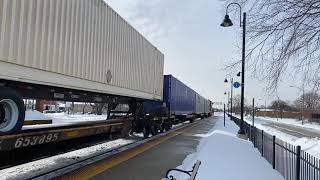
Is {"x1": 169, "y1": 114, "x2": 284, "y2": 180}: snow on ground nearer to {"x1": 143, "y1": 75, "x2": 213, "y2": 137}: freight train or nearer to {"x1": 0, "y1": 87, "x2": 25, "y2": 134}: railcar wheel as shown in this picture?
{"x1": 0, "y1": 87, "x2": 25, "y2": 134}: railcar wheel

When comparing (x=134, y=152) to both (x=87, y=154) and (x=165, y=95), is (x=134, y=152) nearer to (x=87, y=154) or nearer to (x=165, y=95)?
(x=87, y=154)

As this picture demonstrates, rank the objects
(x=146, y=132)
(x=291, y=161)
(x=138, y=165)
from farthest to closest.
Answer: (x=146, y=132) < (x=138, y=165) < (x=291, y=161)

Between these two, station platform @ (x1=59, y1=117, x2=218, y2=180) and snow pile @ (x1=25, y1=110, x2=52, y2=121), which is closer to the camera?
station platform @ (x1=59, y1=117, x2=218, y2=180)

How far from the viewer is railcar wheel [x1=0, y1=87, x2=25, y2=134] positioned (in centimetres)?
764

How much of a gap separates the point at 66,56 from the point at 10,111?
2.36 metres

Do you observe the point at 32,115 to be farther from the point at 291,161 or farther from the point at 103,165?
the point at 291,161

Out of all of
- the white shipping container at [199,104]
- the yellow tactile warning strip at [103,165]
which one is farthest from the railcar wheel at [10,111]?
the white shipping container at [199,104]

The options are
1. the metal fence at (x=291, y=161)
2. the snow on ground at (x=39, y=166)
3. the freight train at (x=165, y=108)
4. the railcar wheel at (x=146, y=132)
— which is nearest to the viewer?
the metal fence at (x=291, y=161)

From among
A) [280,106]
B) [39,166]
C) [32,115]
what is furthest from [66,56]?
[280,106]

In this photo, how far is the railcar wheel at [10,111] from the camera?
7645 millimetres

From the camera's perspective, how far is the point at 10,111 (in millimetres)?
7906

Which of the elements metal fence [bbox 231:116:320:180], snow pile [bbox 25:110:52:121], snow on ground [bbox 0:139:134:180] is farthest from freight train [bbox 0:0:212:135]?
metal fence [bbox 231:116:320:180]

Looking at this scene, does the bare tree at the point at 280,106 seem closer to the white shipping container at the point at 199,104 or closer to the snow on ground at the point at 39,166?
the white shipping container at the point at 199,104

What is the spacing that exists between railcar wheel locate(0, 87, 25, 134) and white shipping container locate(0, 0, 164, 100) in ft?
0.96
